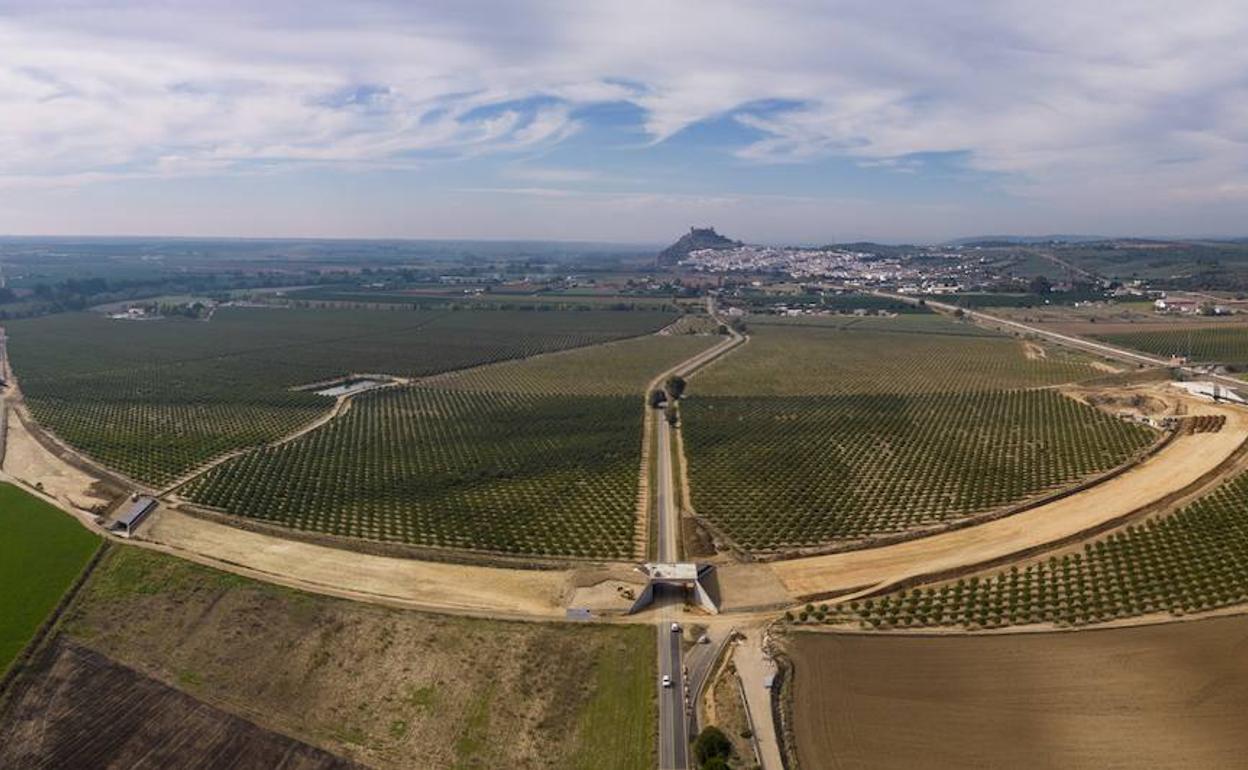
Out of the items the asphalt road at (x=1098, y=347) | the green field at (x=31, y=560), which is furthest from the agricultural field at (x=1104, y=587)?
the asphalt road at (x=1098, y=347)

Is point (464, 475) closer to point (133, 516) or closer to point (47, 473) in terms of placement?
point (133, 516)

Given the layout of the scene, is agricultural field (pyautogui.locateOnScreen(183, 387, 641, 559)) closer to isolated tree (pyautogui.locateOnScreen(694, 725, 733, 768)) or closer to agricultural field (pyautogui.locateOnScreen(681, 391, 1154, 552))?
agricultural field (pyautogui.locateOnScreen(681, 391, 1154, 552))

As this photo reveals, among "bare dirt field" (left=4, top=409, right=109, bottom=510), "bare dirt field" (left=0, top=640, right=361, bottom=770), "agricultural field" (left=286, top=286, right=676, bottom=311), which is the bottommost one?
"bare dirt field" (left=0, top=640, right=361, bottom=770)

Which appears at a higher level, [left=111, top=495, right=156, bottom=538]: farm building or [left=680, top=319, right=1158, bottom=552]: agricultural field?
[left=680, top=319, right=1158, bottom=552]: agricultural field

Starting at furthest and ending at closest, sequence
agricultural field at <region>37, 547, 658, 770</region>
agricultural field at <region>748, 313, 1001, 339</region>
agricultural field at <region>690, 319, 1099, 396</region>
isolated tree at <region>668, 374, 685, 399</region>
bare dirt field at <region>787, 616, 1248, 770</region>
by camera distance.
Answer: agricultural field at <region>748, 313, 1001, 339</region> < agricultural field at <region>690, 319, 1099, 396</region> < isolated tree at <region>668, 374, 685, 399</region> < agricultural field at <region>37, 547, 658, 770</region> < bare dirt field at <region>787, 616, 1248, 770</region>

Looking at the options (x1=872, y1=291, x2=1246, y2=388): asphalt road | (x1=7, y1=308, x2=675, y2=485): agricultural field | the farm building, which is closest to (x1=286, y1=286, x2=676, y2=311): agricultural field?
(x1=7, y1=308, x2=675, y2=485): agricultural field

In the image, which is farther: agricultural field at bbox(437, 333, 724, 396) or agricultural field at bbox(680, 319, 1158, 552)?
agricultural field at bbox(437, 333, 724, 396)

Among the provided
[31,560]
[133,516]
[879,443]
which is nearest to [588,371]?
[879,443]
